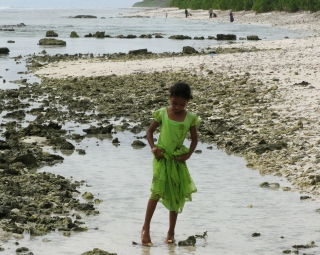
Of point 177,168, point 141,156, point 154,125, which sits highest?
point 154,125

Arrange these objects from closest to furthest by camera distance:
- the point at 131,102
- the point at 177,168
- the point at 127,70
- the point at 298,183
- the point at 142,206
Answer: the point at 177,168, the point at 142,206, the point at 298,183, the point at 131,102, the point at 127,70

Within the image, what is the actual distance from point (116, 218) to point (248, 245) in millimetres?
1910

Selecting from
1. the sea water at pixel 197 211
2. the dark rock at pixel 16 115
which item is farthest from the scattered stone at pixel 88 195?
the dark rock at pixel 16 115

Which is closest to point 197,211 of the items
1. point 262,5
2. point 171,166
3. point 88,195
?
point 88,195

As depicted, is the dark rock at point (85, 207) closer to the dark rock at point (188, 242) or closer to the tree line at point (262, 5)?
the dark rock at point (188, 242)

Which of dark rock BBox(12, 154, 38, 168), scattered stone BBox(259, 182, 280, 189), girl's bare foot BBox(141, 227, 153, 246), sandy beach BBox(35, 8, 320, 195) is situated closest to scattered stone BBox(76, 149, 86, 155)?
dark rock BBox(12, 154, 38, 168)

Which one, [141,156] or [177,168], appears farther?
[141,156]

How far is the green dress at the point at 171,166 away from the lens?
7180mm

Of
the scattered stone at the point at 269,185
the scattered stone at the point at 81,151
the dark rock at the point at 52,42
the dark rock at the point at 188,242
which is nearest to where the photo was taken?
the dark rock at the point at 188,242

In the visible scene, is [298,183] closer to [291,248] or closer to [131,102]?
[291,248]

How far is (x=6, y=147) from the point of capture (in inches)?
498

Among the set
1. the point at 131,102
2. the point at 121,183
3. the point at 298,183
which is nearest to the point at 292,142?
the point at 298,183

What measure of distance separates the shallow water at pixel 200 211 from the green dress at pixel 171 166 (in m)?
0.61

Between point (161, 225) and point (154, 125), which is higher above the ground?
point (154, 125)
